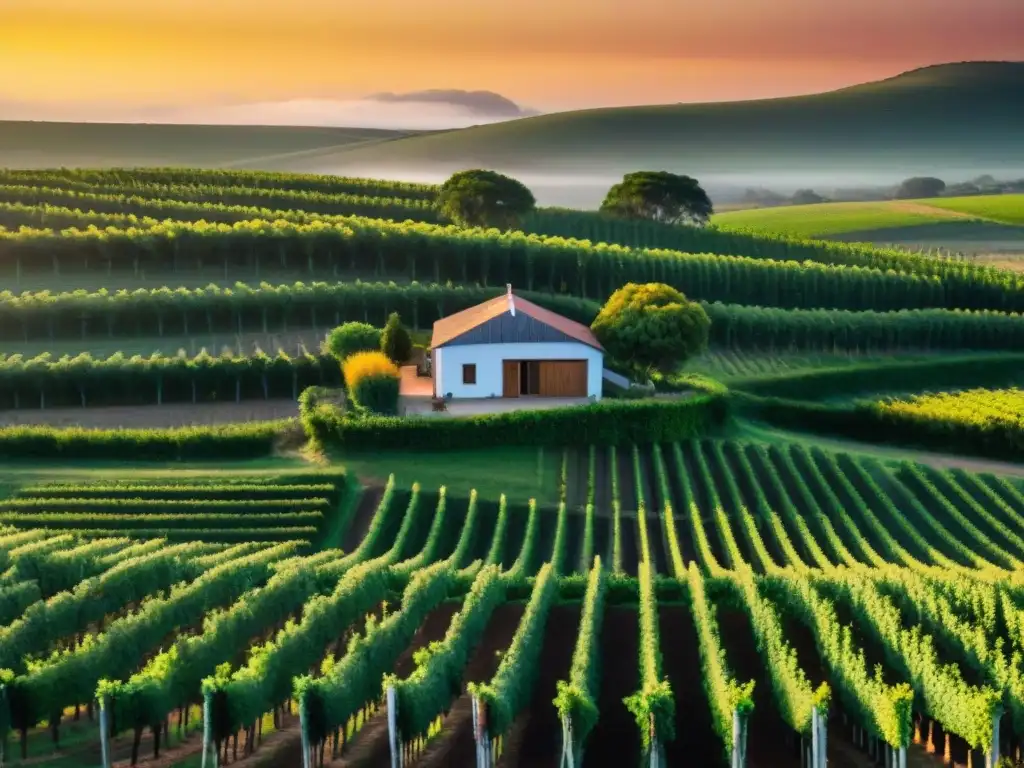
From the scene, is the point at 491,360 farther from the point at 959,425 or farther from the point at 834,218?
the point at 834,218

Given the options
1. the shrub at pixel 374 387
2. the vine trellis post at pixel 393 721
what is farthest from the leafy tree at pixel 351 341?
the vine trellis post at pixel 393 721

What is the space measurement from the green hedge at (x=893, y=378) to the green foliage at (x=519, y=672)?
34013mm

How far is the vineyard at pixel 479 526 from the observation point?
2677 cm

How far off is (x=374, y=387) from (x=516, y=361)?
677 centimetres

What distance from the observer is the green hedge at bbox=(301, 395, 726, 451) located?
5025cm

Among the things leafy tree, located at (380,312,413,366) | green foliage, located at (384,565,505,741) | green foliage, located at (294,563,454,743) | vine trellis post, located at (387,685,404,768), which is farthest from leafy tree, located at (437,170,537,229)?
vine trellis post, located at (387,685,404,768)

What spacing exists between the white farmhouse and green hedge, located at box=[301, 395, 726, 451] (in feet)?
15.9

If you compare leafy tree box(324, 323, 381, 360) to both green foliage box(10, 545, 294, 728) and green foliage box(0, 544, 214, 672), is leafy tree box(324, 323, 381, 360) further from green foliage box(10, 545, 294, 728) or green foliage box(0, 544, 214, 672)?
green foliage box(10, 545, 294, 728)

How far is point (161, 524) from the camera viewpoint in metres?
42.6

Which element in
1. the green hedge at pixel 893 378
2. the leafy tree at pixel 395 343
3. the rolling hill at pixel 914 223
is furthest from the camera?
the rolling hill at pixel 914 223

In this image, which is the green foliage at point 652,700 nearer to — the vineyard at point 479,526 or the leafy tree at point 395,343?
the vineyard at point 479,526

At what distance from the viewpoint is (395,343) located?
201 ft

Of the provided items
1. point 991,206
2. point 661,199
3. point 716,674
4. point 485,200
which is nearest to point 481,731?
point 716,674

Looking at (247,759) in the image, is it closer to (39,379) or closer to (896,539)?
(896,539)
